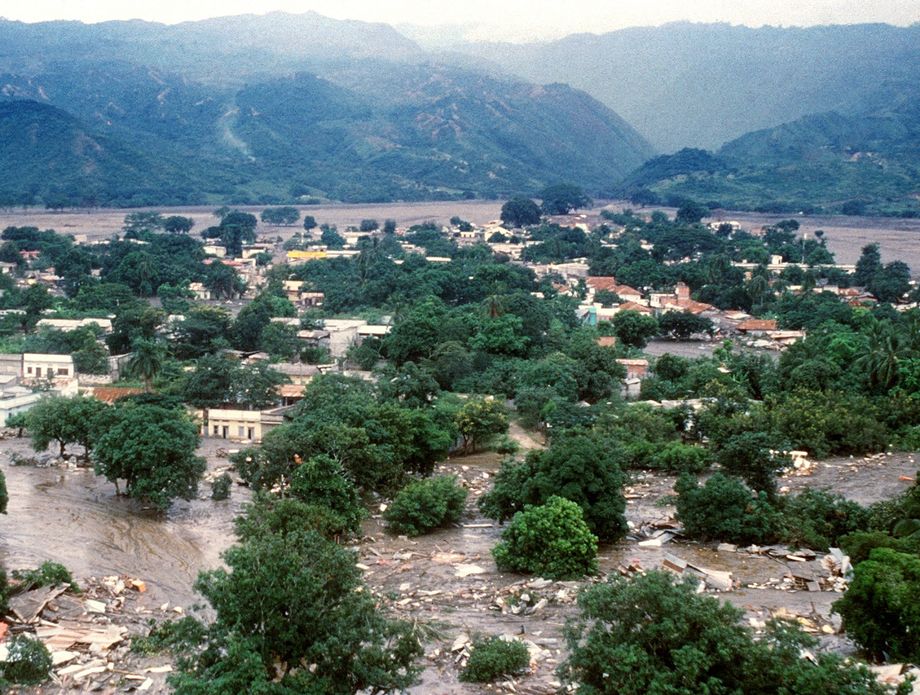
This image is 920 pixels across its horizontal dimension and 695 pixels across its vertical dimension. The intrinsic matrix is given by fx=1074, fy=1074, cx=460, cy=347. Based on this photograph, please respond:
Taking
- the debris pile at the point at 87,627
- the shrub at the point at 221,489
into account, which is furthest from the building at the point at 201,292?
the debris pile at the point at 87,627

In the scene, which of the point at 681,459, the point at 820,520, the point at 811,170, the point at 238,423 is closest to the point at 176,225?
the point at 238,423

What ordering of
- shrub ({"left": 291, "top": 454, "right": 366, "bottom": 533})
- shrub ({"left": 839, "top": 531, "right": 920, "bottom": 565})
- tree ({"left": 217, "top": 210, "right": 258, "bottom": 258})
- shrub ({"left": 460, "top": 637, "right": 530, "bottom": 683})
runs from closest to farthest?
shrub ({"left": 460, "top": 637, "right": 530, "bottom": 683}), shrub ({"left": 839, "top": 531, "right": 920, "bottom": 565}), shrub ({"left": 291, "top": 454, "right": 366, "bottom": 533}), tree ({"left": 217, "top": 210, "right": 258, "bottom": 258})

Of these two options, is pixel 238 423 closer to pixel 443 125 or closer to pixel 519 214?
pixel 519 214

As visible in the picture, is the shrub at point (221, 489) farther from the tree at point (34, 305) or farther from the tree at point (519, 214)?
the tree at point (519, 214)

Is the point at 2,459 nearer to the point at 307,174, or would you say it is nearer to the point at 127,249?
the point at 127,249

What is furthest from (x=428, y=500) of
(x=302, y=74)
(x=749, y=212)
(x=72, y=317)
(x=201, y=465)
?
(x=302, y=74)

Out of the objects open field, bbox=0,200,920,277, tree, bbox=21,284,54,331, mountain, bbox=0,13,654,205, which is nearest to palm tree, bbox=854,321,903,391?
tree, bbox=21,284,54,331

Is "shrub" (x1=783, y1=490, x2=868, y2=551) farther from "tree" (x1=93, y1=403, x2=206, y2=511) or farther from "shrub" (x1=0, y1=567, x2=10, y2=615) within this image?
"shrub" (x1=0, y1=567, x2=10, y2=615)
